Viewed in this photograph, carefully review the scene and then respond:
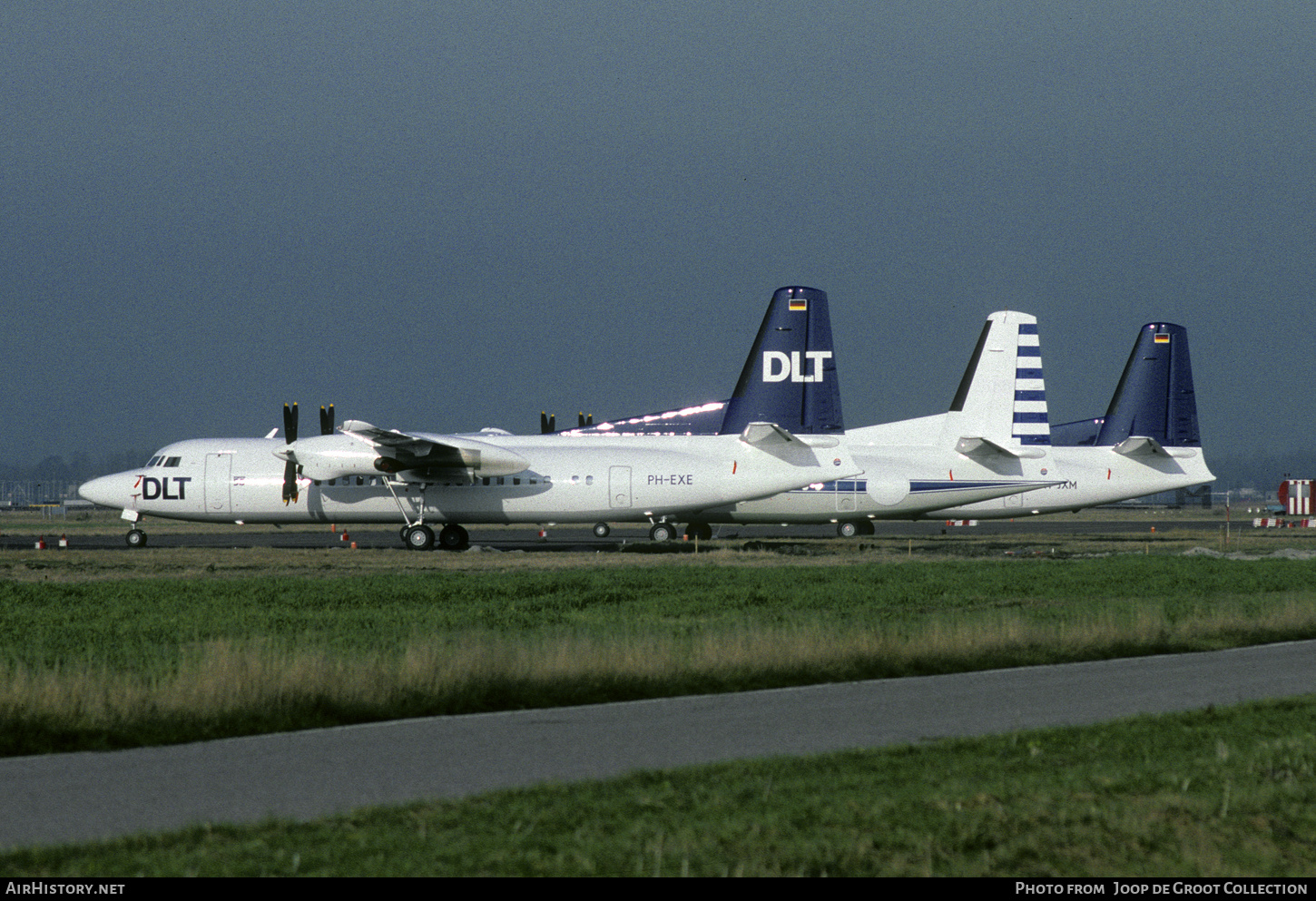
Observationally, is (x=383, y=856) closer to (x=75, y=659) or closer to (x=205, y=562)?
(x=75, y=659)

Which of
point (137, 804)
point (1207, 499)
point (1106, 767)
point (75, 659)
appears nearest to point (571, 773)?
point (137, 804)

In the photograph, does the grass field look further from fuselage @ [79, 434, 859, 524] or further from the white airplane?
fuselage @ [79, 434, 859, 524]

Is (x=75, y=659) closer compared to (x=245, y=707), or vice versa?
(x=245, y=707)

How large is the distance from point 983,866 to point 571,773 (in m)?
3.36

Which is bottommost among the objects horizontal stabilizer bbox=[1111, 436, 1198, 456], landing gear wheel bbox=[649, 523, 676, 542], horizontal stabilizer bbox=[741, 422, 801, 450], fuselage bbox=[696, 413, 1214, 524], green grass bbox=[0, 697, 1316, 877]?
green grass bbox=[0, 697, 1316, 877]

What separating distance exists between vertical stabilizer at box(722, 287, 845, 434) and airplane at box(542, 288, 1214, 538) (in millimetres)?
1656

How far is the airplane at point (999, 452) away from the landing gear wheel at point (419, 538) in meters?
7.96

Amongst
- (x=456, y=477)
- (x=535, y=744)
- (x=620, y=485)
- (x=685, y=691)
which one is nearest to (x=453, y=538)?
(x=456, y=477)

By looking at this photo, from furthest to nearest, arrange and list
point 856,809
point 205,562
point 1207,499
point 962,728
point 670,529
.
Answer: point 1207,499 < point 670,529 < point 205,562 < point 962,728 < point 856,809

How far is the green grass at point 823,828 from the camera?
6.89 meters

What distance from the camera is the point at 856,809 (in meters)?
8.11

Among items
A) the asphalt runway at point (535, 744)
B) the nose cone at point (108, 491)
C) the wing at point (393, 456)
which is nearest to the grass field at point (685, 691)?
the asphalt runway at point (535, 744)

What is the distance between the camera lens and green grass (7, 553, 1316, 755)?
1239 cm

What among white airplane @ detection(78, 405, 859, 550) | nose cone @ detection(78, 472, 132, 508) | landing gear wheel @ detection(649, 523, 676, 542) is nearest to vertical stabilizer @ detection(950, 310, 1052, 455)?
white airplane @ detection(78, 405, 859, 550)
